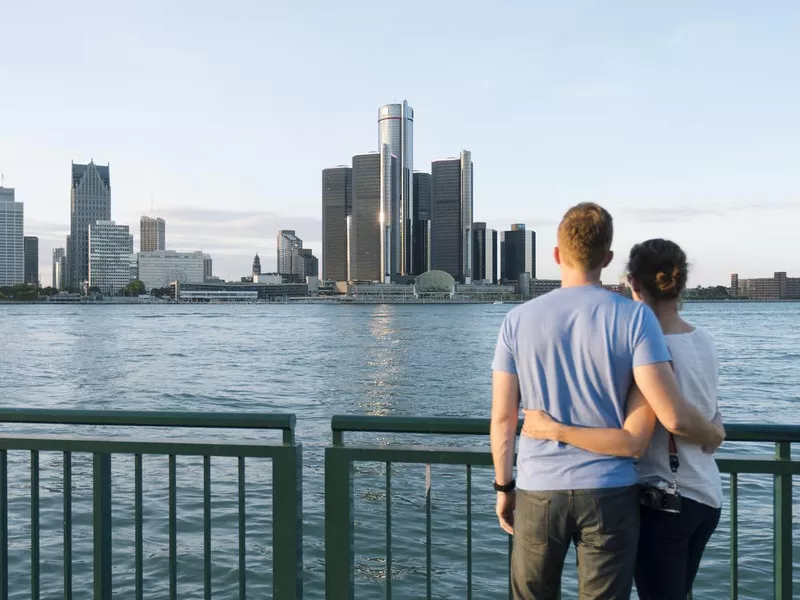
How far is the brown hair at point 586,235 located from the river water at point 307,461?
7664mm

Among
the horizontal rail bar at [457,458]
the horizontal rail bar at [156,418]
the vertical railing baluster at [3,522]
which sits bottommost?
the vertical railing baluster at [3,522]

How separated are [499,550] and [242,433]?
37.2ft

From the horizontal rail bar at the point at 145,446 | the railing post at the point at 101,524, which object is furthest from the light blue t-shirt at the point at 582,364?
the railing post at the point at 101,524

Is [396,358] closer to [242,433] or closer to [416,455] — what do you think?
[242,433]

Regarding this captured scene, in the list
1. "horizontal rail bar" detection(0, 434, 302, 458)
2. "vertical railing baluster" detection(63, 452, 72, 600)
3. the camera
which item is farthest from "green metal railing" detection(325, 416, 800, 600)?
"vertical railing baluster" detection(63, 452, 72, 600)

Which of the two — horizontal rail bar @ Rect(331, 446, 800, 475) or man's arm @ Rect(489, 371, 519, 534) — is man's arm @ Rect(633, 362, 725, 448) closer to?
man's arm @ Rect(489, 371, 519, 534)

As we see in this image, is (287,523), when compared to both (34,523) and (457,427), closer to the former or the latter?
(457,427)

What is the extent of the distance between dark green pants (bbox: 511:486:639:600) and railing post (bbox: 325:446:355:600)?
1.04 meters

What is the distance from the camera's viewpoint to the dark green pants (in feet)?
9.33

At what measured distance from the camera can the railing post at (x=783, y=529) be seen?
362cm

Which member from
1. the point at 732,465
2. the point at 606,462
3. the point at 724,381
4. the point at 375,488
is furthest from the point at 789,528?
the point at 724,381

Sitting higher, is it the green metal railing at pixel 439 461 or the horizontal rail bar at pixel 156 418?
→ the horizontal rail bar at pixel 156 418

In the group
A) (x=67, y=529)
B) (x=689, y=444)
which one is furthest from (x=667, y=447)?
(x=67, y=529)

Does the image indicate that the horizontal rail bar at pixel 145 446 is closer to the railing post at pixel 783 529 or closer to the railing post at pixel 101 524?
the railing post at pixel 101 524
